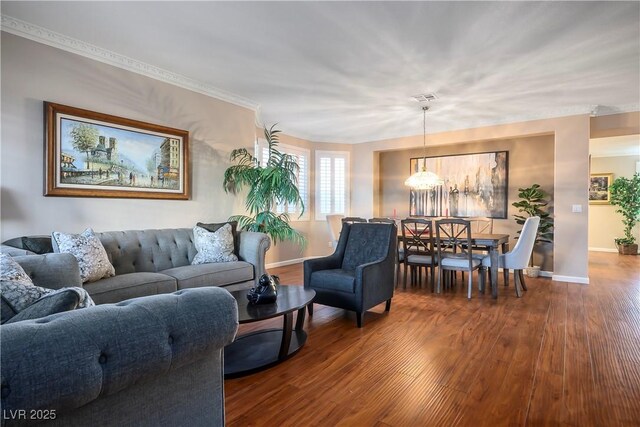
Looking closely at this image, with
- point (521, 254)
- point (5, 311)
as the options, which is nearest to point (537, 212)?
point (521, 254)

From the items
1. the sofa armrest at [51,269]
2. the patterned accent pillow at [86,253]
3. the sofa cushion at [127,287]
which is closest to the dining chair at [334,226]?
the sofa cushion at [127,287]

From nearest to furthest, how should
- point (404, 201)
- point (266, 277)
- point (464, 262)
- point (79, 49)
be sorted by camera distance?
point (266, 277) < point (79, 49) < point (464, 262) < point (404, 201)

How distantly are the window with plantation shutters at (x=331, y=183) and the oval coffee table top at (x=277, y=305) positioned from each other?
427 cm

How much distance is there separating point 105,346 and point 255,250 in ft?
9.41

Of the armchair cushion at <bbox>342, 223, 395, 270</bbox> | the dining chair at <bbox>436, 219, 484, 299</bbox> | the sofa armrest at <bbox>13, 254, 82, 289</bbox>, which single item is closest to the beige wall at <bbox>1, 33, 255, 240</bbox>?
the sofa armrest at <bbox>13, 254, 82, 289</bbox>

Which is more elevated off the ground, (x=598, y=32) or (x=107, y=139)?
(x=598, y=32)

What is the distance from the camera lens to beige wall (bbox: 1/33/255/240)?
2867mm

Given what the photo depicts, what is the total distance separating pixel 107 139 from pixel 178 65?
43.2 inches

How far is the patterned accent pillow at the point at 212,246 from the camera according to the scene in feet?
11.8

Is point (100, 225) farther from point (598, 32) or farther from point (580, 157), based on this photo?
point (580, 157)

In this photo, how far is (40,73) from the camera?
3.01m

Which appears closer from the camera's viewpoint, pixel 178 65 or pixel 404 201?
pixel 178 65

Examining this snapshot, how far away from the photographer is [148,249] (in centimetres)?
341

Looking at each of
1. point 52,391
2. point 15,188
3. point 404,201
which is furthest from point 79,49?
point 404,201
